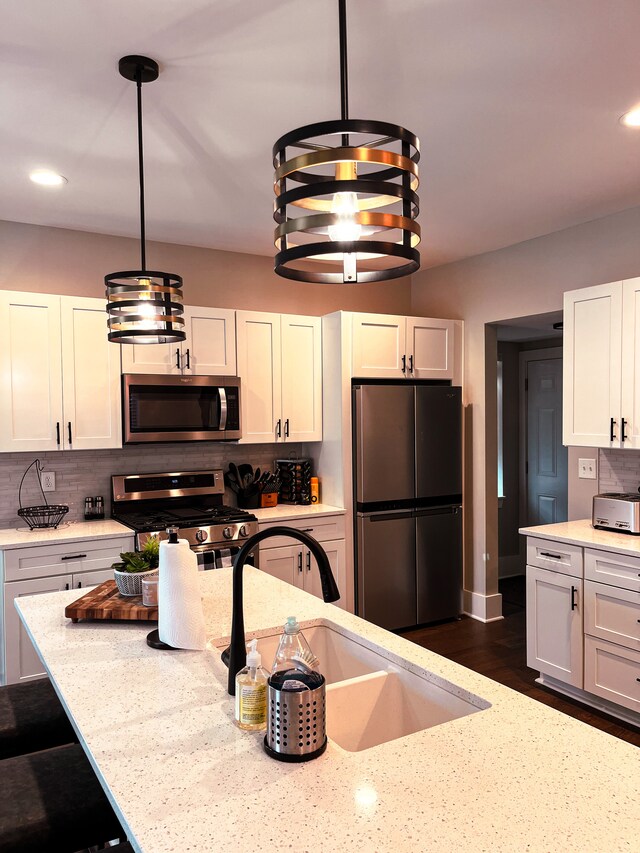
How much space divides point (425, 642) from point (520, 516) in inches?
90.3

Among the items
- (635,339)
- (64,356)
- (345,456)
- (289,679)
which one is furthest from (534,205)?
(289,679)

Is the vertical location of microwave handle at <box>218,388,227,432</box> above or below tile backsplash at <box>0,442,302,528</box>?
above

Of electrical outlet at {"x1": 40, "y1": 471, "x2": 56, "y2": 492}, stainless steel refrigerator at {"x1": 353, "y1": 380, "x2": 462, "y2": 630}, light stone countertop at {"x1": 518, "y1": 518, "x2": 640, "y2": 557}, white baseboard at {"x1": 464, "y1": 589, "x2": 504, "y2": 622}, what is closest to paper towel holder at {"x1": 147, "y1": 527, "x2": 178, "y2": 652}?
light stone countertop at {"x1": 518, "y1": 518, "x2": 640, "y2": 557}

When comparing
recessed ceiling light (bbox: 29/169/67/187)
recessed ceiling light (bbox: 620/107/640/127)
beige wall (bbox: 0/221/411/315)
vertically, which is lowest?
beige wall (bbox: 0/221/411/315)

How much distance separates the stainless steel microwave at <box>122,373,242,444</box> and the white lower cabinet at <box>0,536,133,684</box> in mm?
746

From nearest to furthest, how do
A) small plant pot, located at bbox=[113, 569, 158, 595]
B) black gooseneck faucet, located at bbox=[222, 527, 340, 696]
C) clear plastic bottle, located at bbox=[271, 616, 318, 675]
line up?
1. clear plastic bottle, located at bbox=[271, 616, 318, 675]
2. black gooseneck faucet, located at bbox=[222, 527, 340, 696]
3. small plant pot, located at bbox=[113, 569, 158, 595]

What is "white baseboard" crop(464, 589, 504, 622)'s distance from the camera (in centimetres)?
Result: 479

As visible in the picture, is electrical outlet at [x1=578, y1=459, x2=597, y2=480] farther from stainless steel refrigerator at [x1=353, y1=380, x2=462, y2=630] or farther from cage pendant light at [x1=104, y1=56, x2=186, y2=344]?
cage pendant light at [x1=104, y1=56, x2=186, y2=344]

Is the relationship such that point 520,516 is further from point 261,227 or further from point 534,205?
point 261,227

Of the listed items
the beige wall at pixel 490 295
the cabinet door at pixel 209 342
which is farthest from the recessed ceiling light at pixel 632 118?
the cabinet door at pixel 209 342

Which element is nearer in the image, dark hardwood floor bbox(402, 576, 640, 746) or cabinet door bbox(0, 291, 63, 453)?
dark hardwood floor bbox(402, 576, 640, 746)

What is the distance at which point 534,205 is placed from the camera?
3.64m

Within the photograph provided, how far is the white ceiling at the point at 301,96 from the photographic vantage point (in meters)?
1.94

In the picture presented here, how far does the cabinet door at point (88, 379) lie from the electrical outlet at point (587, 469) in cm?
286
